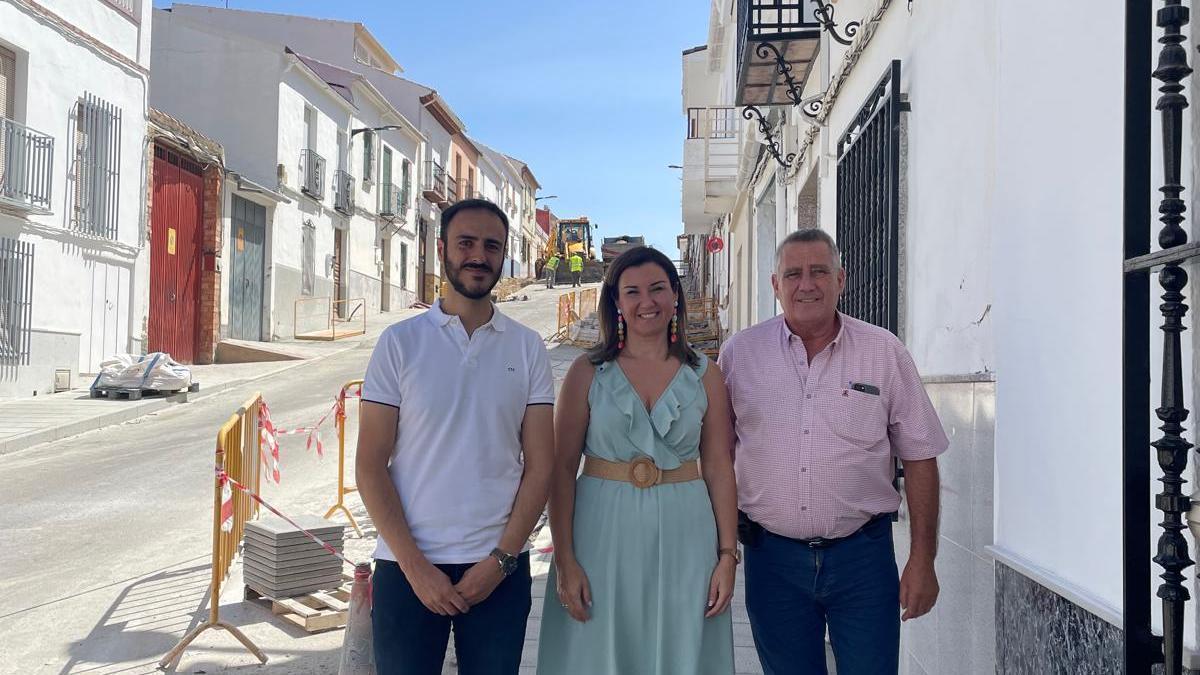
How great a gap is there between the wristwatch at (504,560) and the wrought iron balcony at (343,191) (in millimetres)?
24844

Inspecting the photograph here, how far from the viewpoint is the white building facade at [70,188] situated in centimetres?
1325

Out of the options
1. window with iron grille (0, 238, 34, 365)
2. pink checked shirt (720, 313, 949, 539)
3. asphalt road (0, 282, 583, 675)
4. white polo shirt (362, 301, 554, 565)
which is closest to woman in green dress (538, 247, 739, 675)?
pink checked shirt (720, 313, 949, 539)

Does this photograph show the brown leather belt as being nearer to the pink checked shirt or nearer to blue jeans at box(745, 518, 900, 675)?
the pink checked shirt

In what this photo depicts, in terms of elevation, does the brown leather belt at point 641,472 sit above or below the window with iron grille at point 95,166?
below

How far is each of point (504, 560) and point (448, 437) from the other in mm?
387

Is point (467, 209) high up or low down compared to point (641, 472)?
up

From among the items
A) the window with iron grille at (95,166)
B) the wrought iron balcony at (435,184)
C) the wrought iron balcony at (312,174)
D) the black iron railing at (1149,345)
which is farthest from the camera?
the wrought iron balcony at (435,184)

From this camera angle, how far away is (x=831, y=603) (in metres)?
2.82

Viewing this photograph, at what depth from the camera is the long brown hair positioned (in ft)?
9.62

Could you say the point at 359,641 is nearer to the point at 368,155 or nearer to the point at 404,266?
the point at 368,155

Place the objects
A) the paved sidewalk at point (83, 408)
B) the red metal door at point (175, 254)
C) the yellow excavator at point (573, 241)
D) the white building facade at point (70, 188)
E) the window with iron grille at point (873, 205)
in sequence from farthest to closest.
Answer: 1. the yellow excavator at point (573, 241)
2. the red metal door at point (175, 254)
3. the white building facade at point (70, 188)
4. the paved sidewalk at point (83, 408)
5. the window with iron grille at point (873, 205)

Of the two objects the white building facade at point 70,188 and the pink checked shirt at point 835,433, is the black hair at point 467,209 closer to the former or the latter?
the pink checked shirt at point 835,433

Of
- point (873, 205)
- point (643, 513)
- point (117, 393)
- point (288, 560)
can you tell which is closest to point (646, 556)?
point (643, 513)

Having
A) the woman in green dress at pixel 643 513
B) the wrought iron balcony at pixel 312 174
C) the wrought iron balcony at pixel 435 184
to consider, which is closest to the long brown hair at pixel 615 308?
the woman in green dress at pixel 643 513
